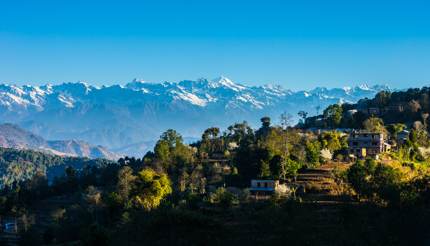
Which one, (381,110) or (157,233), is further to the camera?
(381,110)

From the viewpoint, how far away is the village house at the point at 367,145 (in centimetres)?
6956

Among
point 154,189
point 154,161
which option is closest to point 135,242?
point 154,189

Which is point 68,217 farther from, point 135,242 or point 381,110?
point 381,110

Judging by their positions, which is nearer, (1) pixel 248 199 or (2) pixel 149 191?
(1) pixel 248 199

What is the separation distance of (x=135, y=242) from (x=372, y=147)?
40.6 m

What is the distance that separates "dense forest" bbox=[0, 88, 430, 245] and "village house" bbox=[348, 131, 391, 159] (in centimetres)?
139

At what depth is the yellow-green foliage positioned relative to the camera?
2138 inches

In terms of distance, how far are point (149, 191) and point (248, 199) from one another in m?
11.5

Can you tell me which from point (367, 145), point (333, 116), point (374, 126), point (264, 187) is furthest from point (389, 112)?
point (264, 187)

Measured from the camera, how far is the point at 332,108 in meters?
106

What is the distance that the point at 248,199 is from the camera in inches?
1922

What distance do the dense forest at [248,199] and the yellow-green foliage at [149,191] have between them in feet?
0.41

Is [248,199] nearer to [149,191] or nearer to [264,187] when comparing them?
[264,187]

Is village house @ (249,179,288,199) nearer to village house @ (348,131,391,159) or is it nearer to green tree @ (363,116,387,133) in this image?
village house @ (348,131,391,159)
